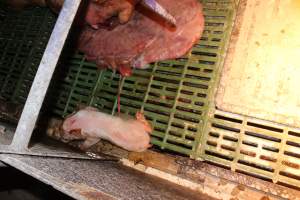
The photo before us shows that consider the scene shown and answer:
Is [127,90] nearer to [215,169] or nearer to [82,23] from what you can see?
[82,23]

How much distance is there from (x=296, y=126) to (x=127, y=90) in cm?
230

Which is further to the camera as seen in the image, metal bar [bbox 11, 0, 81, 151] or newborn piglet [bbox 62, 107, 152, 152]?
newborn piglet [bbox 62, 107, 152, 152]

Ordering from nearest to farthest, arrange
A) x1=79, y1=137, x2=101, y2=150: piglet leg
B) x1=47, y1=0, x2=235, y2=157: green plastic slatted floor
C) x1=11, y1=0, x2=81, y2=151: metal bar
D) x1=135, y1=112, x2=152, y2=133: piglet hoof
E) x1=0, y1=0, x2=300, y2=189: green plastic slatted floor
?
1. x1=11, y1=0, x2=81, y2=151: metal bar
2. x1=0, y1=0, x2=300, y2=189: green plastic slatted floor
3. x1=47, y1=0, x2=235, y2=157: green plastic slatted floor
4. x1=135, y1=112, x2=152, y2=133: piglet hoof
5. x1=79, y1=137, x2=101, y2=150: piglet leg

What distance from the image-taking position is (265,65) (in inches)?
141

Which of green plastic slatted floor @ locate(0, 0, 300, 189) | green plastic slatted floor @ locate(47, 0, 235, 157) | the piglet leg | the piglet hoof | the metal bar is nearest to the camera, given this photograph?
the metal bar

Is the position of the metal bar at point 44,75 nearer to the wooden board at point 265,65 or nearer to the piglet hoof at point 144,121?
the piglet hoof at point 144,121

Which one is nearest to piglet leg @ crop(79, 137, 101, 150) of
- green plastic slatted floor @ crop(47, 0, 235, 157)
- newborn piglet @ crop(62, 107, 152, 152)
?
newborn piglet @ crop(62, 107, 152, 152)

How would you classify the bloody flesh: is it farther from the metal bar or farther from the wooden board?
the metal bar

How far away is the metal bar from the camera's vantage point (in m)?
2.28

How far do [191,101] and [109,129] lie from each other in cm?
116

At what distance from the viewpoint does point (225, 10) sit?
4.03 meters

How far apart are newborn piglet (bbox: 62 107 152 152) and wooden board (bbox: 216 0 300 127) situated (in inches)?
42.1

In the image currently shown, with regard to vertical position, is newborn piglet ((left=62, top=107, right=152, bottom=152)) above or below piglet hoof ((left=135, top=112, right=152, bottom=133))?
below

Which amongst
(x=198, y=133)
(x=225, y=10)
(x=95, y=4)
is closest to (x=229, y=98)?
(x=198, y=133)
